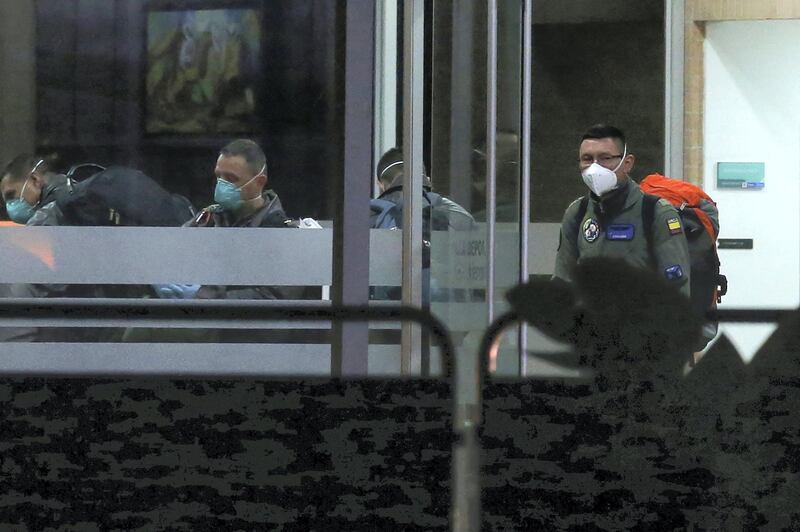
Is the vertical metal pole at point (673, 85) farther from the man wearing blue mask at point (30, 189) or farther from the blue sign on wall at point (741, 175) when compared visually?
the man wearing blue mask at point (30, 189)

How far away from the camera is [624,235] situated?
482 centimetres

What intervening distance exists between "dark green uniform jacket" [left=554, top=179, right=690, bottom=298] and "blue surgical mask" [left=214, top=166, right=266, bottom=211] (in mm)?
1145

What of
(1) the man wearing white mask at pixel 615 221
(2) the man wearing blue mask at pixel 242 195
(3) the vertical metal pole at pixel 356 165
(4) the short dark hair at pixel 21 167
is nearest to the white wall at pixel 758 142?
(1) the man wearing white mask at pixel 615 221

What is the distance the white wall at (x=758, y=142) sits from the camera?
19.0ft

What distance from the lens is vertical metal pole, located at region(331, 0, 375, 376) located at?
4.33m

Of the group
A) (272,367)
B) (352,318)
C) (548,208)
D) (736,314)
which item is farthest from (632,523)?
(548,208)

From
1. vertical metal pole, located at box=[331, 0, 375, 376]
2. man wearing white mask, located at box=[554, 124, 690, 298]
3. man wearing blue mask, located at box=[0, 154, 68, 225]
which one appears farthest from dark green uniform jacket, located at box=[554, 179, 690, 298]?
man wearing blue mask, located at box=[0, 154, 68, 225]

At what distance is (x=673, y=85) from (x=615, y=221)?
1.34 m

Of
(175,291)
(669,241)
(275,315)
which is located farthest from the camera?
(669,241)

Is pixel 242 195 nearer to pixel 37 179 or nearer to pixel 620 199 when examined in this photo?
pixel 37 179

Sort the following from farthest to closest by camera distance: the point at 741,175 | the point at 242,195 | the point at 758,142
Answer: the point at 741,175
the point at 758,142
the point at 242,195

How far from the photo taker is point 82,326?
3674mm

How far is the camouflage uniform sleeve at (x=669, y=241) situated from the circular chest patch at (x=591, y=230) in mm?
212

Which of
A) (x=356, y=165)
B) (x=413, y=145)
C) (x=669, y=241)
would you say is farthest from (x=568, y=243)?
(x=356, y=165)
